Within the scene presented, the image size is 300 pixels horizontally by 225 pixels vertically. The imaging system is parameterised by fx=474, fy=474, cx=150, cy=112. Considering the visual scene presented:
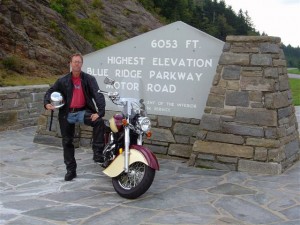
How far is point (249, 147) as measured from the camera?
6.25 metres

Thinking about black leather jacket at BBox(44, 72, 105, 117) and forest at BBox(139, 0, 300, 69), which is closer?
black leather jacket at BBox(44, 72, 105, 117)

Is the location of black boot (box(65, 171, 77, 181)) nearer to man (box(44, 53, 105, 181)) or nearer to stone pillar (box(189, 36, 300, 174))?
man (box(44, 53, 105, 181))

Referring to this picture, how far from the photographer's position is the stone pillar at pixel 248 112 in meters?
6.16

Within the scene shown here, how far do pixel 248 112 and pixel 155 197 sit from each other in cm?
191

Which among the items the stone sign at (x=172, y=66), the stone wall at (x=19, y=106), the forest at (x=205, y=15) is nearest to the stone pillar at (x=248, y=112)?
the stone sign at (x=172, y=66)

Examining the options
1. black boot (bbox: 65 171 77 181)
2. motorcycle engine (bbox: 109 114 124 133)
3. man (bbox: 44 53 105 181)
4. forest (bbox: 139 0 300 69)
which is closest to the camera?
→ motorcycle engine (bbox: 109 114 124 133)

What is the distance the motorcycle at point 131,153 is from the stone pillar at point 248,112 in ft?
5.01

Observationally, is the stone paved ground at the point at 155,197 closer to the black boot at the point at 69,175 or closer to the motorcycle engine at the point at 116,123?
the black boot at the point at 69,175

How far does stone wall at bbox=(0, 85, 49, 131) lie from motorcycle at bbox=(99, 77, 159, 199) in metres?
4.75

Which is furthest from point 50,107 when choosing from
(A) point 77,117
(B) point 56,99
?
(A) point 77,117

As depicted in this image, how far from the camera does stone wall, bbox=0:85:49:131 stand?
9.49 m

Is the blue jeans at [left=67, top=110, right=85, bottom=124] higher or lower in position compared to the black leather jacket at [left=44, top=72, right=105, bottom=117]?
lower

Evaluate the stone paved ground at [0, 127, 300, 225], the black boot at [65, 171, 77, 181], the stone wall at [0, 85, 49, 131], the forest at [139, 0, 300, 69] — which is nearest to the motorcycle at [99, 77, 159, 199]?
the stone paved ground at [0, 127, 300, 225]

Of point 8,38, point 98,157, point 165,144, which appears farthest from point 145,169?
point 8,38
